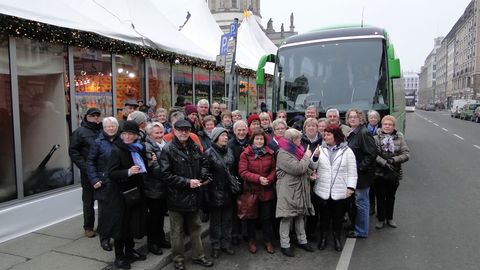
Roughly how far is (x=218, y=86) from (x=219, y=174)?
891 cm

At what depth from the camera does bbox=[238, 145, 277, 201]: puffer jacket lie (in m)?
5.01

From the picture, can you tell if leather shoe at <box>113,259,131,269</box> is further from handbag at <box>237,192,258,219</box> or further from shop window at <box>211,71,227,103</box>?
shop window at <box>211,71,227,103</box>

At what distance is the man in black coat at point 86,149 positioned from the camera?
5277 mm

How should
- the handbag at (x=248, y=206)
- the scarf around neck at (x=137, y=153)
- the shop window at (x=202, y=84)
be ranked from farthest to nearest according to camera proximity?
1. the shop window at (x=202, y=84)
2. the handbag at (x=248, y=206)
3. the scarf around neck at (x=137, y=153)

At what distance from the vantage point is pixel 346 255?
16.7 feet

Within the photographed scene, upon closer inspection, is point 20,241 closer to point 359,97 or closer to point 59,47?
point 59,47

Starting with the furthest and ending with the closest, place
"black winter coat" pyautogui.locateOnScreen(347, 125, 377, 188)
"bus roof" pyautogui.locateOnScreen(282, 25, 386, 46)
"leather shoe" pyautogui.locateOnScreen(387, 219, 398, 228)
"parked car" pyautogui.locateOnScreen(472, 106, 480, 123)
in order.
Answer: "parked car" pyautogui.locateOnScreen(472, 106, 480, 123)
"bus roof" pyautogui.locateOnScreen(282, 25, 386, 46)
"leather shoe" pyautogui.locateOnScreen(387, 219, 398, 228)
"black winter coat" pyautogui.locateOnScreen(347, 125, 377, 188)

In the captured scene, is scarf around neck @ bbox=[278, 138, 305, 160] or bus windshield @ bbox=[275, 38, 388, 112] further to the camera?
bus windshield @ bbox=[275, 38, 388, 112]

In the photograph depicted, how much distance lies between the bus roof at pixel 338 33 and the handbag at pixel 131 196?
5995 mm

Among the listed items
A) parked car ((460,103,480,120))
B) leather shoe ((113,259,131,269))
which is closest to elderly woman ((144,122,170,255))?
leather shoe ((113,259,131,269))

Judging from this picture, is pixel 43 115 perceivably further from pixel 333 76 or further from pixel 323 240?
pixel 333 76

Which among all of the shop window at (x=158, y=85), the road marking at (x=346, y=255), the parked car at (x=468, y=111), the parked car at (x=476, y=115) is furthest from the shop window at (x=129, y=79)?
the parked car at (x=468, y=111)

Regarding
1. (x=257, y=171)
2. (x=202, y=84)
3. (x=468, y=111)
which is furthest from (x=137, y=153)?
(x=468, y=111)

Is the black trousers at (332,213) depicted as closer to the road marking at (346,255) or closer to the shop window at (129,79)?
the road marking at (346,255)
